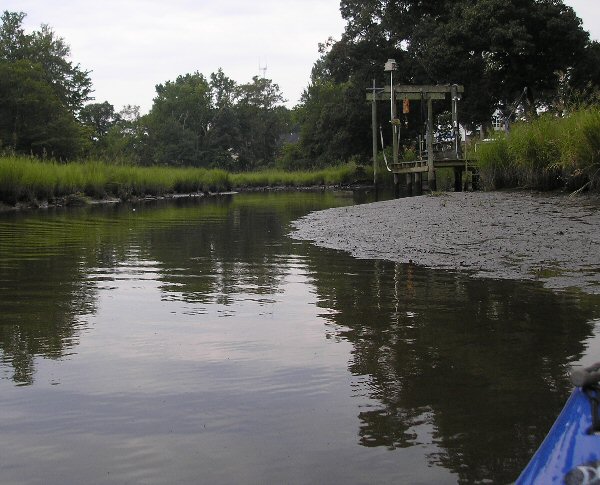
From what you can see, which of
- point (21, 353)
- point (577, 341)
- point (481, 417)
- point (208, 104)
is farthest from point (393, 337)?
point (208, 104)

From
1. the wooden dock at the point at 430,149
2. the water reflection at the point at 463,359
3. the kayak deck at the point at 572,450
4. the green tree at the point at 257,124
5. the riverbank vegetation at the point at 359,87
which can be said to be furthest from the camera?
the green tree at the point at 257,124

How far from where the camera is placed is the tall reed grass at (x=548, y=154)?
11.5 m

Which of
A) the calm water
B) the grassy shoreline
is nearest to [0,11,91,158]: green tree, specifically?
the grassy shoreline

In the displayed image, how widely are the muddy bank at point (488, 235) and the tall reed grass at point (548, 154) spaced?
0.56m

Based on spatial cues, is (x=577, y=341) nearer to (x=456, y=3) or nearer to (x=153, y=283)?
(x=153, y=283)

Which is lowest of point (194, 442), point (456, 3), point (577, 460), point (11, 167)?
point (194, 442)

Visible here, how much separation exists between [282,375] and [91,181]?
71.0 feet

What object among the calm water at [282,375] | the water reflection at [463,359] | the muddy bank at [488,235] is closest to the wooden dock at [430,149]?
the muddy bank at [488,235]

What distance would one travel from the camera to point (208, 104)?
2886 inches

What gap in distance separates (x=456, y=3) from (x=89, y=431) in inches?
1160

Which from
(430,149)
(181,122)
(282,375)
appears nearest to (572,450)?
(282,375)

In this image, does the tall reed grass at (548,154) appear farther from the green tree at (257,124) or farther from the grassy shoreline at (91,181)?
the green tree at (257,124)

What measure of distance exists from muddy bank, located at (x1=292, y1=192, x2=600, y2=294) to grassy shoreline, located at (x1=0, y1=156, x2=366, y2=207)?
9.58m

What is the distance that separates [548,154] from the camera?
1343 centimetres
